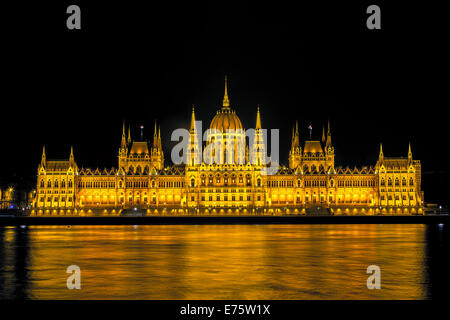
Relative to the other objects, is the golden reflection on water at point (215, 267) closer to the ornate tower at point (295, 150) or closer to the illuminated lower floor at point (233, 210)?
the illuminated lower floor at point (233, 210)

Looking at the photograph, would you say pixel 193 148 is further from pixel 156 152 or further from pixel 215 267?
pixel 215 267

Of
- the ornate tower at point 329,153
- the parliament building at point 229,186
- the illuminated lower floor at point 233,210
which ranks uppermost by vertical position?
the ornate tower at point 329,153

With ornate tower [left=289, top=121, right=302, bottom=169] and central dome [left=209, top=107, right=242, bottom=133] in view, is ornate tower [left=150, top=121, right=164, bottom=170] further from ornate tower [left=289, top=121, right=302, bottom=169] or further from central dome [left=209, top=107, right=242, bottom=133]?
ornate tower [left=289, top=121, right=302, bottom=169]

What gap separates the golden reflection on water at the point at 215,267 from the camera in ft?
99.6

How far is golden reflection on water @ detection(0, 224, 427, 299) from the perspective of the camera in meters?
30.3

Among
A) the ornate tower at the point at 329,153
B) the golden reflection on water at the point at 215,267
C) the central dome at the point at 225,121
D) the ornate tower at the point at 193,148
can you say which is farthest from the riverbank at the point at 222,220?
the ornate tower at the point at 329,153

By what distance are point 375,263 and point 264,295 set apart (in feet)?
47.2

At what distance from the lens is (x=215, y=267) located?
39.5 metres

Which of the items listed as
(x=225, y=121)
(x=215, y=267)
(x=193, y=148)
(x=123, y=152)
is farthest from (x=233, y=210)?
(x=215, y=267)

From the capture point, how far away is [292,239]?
61.8 m

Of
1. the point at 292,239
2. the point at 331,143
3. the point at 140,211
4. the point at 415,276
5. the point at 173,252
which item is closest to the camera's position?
the point at 415,276

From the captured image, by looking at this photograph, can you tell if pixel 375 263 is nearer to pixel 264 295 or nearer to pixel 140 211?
pixel 264 295

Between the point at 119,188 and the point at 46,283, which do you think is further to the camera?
the point at 119,188
